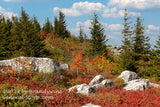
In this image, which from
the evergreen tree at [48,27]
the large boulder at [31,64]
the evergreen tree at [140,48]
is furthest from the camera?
the evergreen tree at [48,27]

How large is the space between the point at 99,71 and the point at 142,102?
47.1ft

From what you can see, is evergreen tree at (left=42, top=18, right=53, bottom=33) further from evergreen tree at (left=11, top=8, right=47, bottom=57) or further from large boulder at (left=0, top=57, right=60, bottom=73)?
large boulder at (left=0, top=57, right=60, bottom=73)

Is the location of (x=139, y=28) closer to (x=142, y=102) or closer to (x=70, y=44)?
(x=142, y=102)

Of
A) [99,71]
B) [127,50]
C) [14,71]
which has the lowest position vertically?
[99,71]

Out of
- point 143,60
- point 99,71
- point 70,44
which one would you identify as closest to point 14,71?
point 99,71

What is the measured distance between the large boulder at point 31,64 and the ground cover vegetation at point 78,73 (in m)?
0.57

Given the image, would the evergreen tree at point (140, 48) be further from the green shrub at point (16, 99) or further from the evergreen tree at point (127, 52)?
the green shrub at point (16, 99)

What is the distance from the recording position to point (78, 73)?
1689cm

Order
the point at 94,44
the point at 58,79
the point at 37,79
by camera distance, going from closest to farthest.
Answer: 1. the point at 37,79
2. the point at 58,79
3. the point at 94,44

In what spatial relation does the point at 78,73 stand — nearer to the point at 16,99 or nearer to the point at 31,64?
the point at 31,64

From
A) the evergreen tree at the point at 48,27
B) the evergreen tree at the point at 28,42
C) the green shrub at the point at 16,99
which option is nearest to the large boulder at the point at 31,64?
the green shrub at the point at 16,99

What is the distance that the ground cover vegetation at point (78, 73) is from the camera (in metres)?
6.77

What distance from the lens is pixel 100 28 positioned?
1160 inches

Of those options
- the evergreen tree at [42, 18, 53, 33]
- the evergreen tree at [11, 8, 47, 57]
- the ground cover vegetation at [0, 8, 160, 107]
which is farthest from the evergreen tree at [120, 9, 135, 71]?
the evergreen tree at [42, 18, 53, 33]
